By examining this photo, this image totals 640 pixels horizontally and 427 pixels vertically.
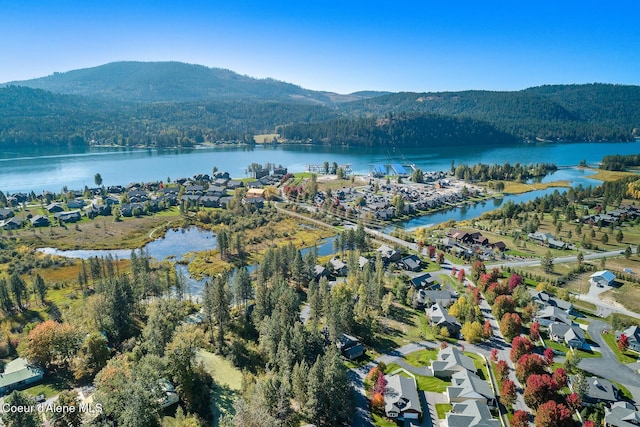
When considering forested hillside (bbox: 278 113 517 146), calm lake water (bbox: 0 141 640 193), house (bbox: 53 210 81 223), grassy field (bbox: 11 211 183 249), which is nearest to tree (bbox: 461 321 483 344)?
grassy field (bbox: 11 211 183 249)

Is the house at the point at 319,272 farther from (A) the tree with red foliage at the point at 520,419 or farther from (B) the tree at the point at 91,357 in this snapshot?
(A) the tree with red foliage at the point at 520,419

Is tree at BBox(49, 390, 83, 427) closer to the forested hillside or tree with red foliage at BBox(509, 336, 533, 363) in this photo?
tree with red foliage at BBox(509, 336, 533, 363)

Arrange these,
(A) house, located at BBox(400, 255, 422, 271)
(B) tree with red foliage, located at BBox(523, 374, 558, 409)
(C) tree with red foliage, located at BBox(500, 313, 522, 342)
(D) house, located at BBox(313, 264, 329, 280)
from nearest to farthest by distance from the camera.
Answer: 1. (B) tree with red foliage, located at BBox(523, 374, 558, 409)
2. (C) tree with red foliage, located at BBox(500, 313, 522, 342)
3. (D) house, located at BBox(313, 264, 329, 280)
4. (A) house, located at BBox(400, 255, 422, 271)

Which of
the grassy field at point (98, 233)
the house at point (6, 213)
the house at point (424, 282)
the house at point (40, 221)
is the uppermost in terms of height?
the house at point (6, 213)

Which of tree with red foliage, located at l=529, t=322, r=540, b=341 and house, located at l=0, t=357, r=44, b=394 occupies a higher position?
house, located at l=0, t=357, r=44, b=394

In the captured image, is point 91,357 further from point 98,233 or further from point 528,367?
point 98,233

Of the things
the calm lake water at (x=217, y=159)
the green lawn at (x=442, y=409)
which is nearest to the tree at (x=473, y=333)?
the green lawn at (x=442, y=409)

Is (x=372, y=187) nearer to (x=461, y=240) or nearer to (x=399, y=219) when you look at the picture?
(x=399, y=219)
